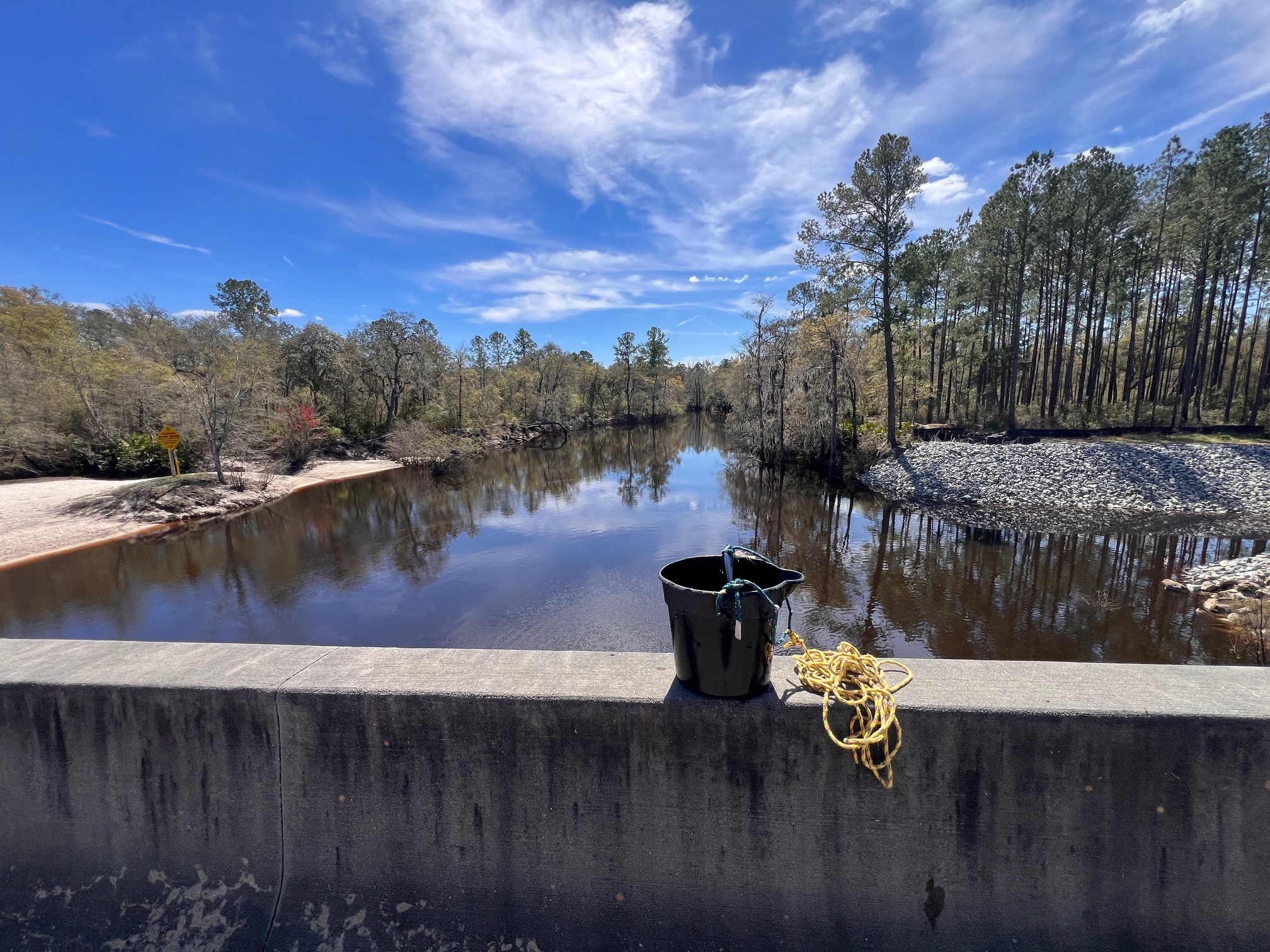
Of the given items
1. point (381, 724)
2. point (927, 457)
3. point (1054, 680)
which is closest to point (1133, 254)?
point (927, 457)

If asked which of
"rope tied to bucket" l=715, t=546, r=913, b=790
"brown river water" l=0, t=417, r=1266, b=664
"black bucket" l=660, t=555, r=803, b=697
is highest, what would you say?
"black bucket" l=660, t=555, r=803, b=697

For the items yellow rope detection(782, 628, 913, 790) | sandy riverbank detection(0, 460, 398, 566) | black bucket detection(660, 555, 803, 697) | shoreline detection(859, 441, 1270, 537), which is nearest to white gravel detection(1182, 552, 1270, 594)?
shoreline detection(859, 441, 1270, 537)

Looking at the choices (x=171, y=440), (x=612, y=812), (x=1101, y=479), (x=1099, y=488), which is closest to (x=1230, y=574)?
(x=1099, y=488)

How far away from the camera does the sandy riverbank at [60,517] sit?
41.7 ft

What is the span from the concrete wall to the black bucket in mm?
84

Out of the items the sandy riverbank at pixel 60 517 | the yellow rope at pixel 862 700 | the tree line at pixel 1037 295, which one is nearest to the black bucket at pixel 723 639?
the yellow rope at pixel 862 700

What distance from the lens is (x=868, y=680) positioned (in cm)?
196

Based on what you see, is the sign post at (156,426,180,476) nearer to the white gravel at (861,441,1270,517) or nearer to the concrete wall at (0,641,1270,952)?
the concrete wall at (0,641,1270,952)

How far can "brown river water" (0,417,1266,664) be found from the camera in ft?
24.6

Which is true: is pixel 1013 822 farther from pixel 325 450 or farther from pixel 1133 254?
pixel 325 450

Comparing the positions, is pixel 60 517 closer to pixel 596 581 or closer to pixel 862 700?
pixel 596 581

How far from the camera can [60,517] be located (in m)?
14.5

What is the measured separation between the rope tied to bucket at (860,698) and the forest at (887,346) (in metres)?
21.5

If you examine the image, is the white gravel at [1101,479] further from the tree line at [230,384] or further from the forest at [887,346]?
the tree line at [230,384]
